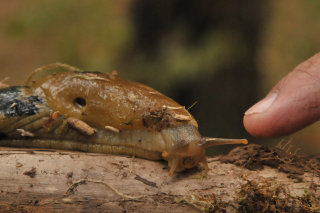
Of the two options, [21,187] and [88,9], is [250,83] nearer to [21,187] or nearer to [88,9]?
[88,9]

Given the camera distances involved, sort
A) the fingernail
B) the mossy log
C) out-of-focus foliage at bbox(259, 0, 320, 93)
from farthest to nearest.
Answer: out-of-focus foliage at bbox(259, 0, 320, 93), the fingernail, the mossy log

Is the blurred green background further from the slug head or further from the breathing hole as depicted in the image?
the slug head

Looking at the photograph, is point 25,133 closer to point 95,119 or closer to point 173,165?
point 95,119

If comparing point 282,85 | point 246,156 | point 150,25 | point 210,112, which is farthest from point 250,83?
point 246,156

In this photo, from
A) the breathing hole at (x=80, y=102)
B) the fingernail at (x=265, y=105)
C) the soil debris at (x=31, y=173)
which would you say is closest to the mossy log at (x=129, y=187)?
the soil debris at (x=31, y=173)

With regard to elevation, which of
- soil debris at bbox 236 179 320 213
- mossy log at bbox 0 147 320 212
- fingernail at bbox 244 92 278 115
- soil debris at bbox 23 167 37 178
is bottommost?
→ soil debris at bbox 236 179 320 213

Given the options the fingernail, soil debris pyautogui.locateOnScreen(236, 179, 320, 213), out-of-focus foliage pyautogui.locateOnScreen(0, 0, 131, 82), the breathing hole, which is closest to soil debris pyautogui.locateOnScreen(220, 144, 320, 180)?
soil debris pyautogui.locateOnScreen(236, 179, 320, 213)
